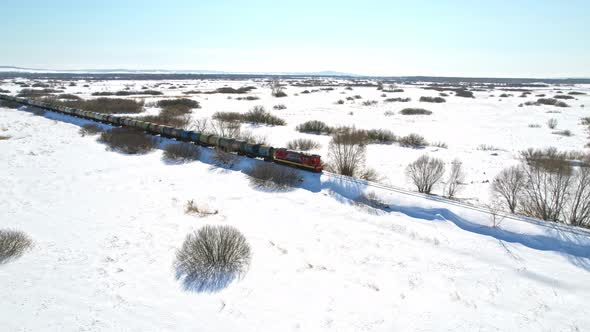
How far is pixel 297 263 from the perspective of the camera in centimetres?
786

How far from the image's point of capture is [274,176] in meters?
13.8

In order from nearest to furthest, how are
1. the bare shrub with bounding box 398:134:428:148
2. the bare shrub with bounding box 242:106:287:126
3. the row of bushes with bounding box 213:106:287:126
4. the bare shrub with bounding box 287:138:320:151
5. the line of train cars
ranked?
1. the line of train cars
2. the bare shrub with bounding box 287:138:320:151
3. the bare shrub with bounding box 398:134:428:148
4. the bare shrub with bounding box 242:106:287:126
5. the row of bushes with bounding box 213:106:287:126

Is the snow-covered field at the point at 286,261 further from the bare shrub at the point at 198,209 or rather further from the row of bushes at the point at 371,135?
the row of bushes at the point at 371,135

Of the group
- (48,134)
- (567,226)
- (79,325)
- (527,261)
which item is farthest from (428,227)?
(48,134)

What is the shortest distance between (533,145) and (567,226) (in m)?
15.8

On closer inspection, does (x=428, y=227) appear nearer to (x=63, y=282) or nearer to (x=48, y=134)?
(x=63, y=282)

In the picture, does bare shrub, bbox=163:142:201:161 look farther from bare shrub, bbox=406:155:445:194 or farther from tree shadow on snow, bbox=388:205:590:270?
tree shadow on snow, bbox=388:205:590:270

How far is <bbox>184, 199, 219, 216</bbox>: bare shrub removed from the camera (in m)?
10.7

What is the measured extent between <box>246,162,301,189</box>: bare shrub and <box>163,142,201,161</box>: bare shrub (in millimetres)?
5344

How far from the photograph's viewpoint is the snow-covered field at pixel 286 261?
6039 millimetres

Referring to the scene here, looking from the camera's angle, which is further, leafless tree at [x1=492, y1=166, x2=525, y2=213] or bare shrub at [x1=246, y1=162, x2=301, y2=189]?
bare shrub at [x1=246, y1=162, x2=301, y2=189]

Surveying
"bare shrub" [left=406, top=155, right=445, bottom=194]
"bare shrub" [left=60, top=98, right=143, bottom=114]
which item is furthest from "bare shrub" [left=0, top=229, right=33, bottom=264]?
"bare shrub" [left=60, top=98, right=143, bottom=114]

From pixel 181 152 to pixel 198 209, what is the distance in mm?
8108

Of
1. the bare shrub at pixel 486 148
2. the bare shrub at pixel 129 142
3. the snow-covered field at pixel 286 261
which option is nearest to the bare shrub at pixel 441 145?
the bare shrub at pixel 486 148
